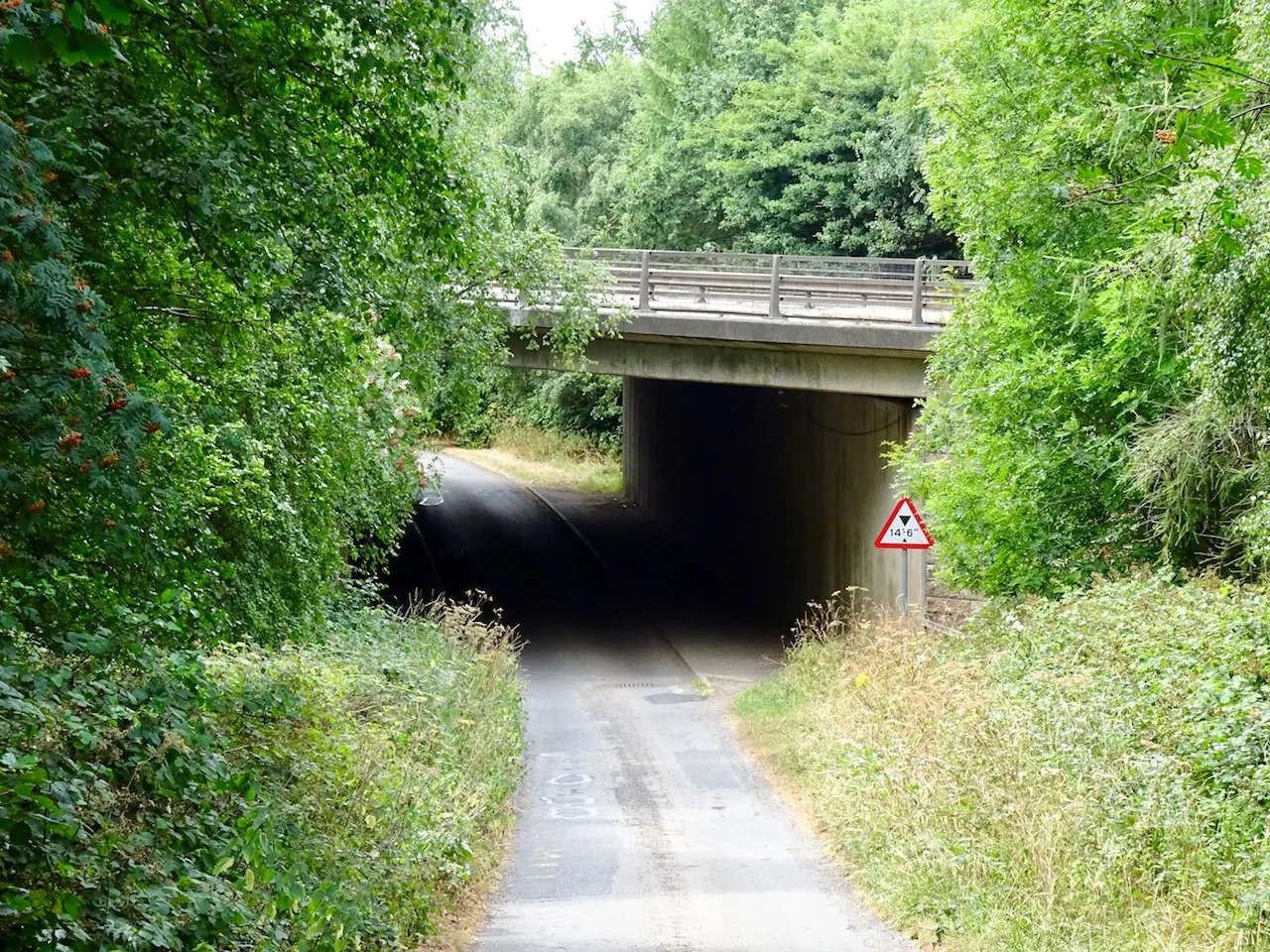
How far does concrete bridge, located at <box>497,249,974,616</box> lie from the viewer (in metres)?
20.4

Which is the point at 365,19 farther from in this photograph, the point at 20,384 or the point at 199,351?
the point at 20,384

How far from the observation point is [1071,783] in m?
9.02

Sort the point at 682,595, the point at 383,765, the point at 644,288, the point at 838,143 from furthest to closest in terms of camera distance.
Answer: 1. the point at 838,143
2. the point at 682,595
3. the point at 644,288
4. the point at 383,765

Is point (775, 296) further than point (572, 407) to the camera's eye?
No

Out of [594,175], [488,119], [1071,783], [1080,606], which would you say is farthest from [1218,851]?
[594,175]

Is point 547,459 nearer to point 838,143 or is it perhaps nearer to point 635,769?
point 838,143

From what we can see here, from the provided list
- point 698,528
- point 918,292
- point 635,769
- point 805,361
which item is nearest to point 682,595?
point 698,528

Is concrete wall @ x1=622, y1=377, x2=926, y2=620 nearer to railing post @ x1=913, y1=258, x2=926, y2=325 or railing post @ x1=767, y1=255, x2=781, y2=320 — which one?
railing post @ x1=913, y1=258, x2=926, y2=325

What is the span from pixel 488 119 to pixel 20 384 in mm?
18034

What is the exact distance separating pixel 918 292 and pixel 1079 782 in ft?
39.8

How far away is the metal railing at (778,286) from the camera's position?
2041 centimetres

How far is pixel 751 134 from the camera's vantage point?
38781mm

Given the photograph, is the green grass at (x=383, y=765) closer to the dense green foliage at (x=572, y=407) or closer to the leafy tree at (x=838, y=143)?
the leafy tree at (x=838, y=143)

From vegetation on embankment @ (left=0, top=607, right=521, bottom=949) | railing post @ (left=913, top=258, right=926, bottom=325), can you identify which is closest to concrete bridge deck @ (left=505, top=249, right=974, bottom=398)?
railing post @ (left=913, top=258, right=926, bottom=325)
